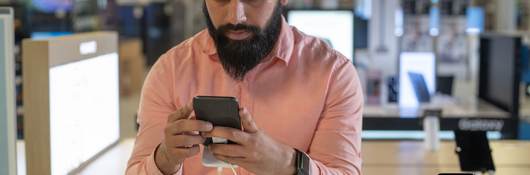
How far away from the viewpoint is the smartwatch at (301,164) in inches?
62.8

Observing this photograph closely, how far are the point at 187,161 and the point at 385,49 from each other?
4.30m

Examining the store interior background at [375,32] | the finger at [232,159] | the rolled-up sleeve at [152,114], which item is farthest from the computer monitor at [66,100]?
the store interior background at [375,32]

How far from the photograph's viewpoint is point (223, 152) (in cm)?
149

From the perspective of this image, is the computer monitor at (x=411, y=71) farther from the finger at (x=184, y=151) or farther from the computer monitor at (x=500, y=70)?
the finger at (x=184, y=151)

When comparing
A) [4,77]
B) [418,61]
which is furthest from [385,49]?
[4,77]

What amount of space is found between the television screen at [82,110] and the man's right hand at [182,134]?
64 cm

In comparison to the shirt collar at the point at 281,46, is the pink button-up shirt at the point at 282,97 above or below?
below

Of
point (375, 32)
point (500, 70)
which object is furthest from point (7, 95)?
point (375, 32)

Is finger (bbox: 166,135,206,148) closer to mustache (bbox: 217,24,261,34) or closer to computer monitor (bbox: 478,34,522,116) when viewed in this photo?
mustache (bbox: 217,24,261,34)

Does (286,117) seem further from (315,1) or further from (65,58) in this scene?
(315,1)

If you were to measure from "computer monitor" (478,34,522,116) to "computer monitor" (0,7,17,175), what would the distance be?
9.31ft

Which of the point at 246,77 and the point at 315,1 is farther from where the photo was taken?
the point at 315,1

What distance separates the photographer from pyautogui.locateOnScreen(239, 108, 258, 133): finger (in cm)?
145

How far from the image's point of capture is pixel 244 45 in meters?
1.72
